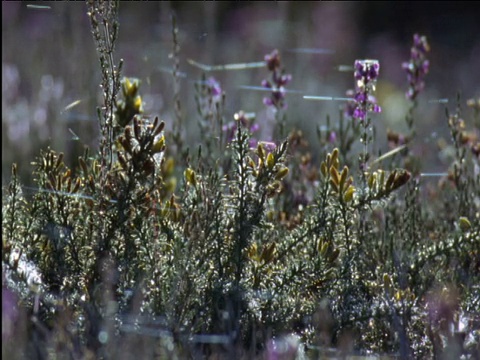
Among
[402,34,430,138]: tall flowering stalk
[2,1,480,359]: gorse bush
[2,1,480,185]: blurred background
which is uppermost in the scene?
[2,1,480,185]: blurred background

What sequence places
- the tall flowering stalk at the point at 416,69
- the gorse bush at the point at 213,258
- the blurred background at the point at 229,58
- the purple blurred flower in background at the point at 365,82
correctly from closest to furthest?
1. the gorse bush at the point at 213,258
2. the purple blurred flower in background at the point at 365,82
3. the tall flowering stalk at the point at 416,69
4. the blurred background at the point at 229,58

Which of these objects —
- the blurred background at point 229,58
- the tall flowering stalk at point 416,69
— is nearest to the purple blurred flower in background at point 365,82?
the blurred background at point 229,58

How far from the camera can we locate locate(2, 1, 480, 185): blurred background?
443 cm

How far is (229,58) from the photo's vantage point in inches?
356

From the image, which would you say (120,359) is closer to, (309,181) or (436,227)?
(436,227)

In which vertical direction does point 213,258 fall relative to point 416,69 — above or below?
below

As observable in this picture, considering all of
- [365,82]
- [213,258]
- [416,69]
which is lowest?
[213,258]

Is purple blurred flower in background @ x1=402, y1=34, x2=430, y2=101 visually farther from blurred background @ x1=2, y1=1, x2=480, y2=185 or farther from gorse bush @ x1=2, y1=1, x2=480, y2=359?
gorse bush @ x1=2, y1=1, x2=480, y2=359

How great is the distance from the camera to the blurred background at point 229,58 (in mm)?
4426

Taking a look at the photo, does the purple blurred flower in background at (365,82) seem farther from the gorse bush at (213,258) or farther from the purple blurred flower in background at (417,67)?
the purple blurred flower in background at (417,67)

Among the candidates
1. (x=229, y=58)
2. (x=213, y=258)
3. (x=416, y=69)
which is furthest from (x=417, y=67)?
(x=229, y=58)

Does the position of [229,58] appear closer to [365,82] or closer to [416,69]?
[416,69]

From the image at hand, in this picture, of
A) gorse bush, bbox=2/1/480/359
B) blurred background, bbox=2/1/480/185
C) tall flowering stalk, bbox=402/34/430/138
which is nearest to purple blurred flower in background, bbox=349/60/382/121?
gorse bush, bbox=2/1/480/359

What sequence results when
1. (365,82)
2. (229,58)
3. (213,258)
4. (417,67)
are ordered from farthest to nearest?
(229,58), (417,67), (365,82), (213,258)
